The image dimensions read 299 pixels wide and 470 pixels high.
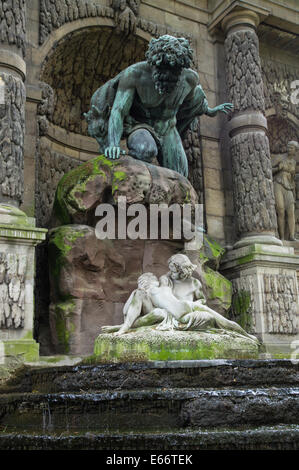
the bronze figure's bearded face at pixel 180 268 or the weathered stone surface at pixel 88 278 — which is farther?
the weathered stone surface at pixel 88 278

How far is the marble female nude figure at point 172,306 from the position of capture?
6.38m

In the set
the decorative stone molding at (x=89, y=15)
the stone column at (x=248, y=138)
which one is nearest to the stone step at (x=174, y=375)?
the stone column at (x=248, y=138)

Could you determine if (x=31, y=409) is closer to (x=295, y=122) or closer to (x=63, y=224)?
(x=63, y=224)

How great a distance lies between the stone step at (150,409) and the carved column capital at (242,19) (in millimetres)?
8155

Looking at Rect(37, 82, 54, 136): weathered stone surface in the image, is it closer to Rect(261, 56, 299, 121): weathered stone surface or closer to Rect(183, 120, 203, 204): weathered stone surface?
Rect(183, 120, 203, 204): weathered stone surface

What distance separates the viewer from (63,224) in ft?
25.6

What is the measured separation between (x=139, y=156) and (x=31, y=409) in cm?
447

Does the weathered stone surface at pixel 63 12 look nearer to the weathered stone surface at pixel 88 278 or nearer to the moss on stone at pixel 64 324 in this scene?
the weathered stone surface at pixel 88 278

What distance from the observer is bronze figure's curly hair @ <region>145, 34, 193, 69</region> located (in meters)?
7.76

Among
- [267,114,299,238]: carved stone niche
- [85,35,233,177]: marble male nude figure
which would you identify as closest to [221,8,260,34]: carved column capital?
[267,114,299,238]: carved stone niche

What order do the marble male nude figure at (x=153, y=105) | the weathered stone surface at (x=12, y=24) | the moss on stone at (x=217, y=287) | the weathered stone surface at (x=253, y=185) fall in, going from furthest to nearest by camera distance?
the weathered stone surface at (x=253, y=185), the moss on stone at (x=217, y=287), the marble male nude figure at (x=153, y=105), the weathered stone surface at (x=12, y=24)

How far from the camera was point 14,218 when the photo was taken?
22.7 feet

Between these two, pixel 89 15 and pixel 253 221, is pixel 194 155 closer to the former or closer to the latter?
pixel 253 221
